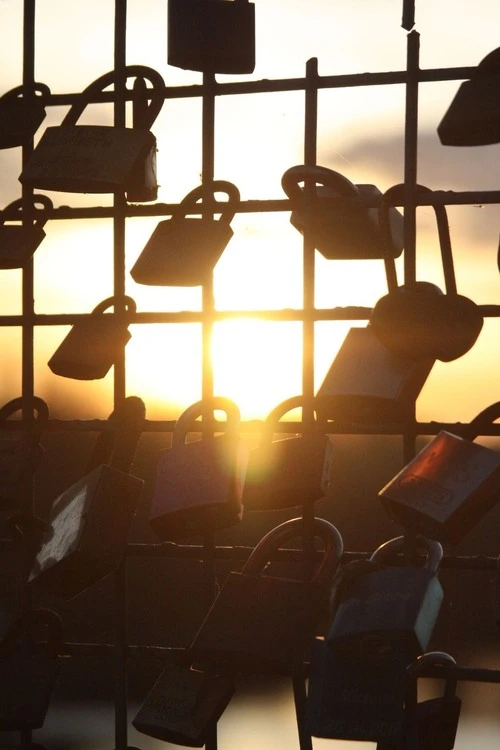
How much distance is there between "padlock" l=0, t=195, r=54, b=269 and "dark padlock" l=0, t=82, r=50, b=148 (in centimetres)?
10

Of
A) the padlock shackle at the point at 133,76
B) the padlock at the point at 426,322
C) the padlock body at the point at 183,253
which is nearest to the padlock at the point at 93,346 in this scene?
the padlock body at the point at 183,253

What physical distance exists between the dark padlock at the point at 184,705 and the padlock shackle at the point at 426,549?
0.98 feet

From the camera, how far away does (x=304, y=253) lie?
1.82 m

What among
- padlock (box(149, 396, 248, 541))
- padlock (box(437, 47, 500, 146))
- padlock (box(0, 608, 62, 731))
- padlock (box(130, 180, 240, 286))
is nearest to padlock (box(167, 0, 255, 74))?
padlock (box(130, 180, 240, 286))

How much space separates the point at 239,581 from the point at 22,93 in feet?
2.96

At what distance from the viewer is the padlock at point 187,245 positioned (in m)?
1.84

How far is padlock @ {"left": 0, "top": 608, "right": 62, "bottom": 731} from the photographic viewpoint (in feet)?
6.21

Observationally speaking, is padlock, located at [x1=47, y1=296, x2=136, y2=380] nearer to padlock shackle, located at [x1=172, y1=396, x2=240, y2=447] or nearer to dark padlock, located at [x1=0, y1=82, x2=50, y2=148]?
padlock shackle, located at [x1=172, y1=396, x2=240, y2=447]

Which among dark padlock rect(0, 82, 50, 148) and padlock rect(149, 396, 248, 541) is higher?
dark padlock rect(0, 82, 50, 148)

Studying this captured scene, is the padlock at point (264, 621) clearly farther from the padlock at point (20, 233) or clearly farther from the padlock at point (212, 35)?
the padlock at point (212, 35)

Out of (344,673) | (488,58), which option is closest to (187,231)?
(488,58)

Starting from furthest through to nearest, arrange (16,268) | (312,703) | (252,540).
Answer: (252,540)
(16,268)
(312,703)

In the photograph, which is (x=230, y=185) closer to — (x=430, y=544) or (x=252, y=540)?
(x=430, y=544)

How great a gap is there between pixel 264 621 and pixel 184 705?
0.59 feet
